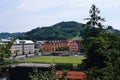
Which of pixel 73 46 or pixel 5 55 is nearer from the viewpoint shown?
pixel 5 55

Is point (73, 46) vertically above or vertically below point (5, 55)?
below

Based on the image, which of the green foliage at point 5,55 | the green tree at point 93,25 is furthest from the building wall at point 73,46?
the green foliage at point 5,55

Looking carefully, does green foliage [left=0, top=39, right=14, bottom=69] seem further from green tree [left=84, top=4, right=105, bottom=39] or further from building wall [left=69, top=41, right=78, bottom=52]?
building wall [left=69, top=41, right=78, bottom=52]

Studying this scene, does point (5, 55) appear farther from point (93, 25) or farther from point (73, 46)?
point (73, 46)

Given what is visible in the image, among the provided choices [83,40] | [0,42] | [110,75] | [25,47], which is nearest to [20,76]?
[83,40]

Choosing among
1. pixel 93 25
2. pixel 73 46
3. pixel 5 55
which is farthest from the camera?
pixel 73 46

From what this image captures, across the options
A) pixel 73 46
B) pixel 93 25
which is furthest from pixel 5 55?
pixel 73 46

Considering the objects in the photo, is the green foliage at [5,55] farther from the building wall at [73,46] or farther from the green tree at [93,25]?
the building wall at [73,46]

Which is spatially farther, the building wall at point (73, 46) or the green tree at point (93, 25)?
the building wall at point (73, 46)

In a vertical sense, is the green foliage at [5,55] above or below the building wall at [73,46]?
above

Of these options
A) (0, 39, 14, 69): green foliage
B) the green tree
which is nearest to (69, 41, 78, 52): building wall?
the green tree

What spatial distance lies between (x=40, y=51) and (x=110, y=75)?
6467 inches

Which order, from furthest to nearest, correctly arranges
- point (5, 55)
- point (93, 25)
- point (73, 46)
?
point (73, 46) < point (93, 25) < point (5, 55)

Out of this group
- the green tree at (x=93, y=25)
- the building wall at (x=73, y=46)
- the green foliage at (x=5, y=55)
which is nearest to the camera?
the green foliage at (x=5, y=55)
